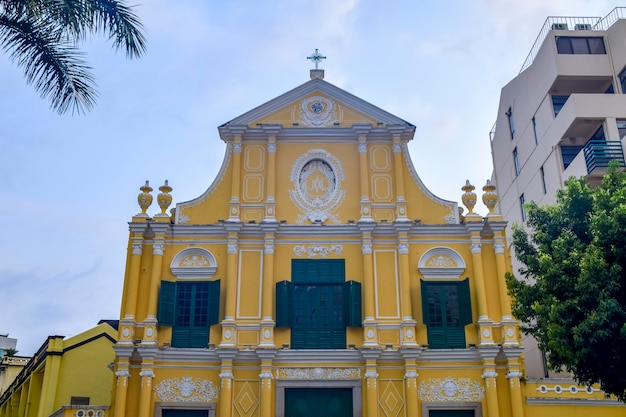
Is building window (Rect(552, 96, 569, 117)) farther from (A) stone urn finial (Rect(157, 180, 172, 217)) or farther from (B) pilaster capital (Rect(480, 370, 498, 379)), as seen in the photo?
(A) stone urn finial (Rect(157, 180, 172, 217))

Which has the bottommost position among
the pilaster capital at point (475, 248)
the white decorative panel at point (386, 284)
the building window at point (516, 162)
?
the white decorative panel at point (386, 284)

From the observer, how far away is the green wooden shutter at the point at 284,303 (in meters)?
18.1

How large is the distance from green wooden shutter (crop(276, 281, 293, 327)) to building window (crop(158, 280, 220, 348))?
5.50 feet

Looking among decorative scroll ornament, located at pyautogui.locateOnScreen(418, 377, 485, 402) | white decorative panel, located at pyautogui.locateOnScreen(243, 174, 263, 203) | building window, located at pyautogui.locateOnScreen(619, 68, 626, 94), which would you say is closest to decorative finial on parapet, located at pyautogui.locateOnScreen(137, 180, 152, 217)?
white decorative panel, located at pyautogui.locateOnScreen(243, 174, 263, 203)

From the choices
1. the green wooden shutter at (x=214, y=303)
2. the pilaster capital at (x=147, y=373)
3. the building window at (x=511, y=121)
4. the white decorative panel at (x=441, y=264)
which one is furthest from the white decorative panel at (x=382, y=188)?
the building window at (x=511, y=121)

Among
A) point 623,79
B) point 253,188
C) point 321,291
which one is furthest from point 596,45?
point 321,291

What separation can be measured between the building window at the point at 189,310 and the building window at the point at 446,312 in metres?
5.85

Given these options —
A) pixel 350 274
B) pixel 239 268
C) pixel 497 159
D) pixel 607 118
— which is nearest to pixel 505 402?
pixel 350 274

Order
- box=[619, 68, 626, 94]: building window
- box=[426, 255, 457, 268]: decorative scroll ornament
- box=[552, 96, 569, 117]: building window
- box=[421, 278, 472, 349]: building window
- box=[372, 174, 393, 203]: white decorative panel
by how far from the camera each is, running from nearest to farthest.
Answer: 1. box=[421, 278, 472, 349]: building window
2. box=[426, 255, 457, 268]: decorative scroll ornament
3. box=[372, 174, 393, 203]: white decorative panel
4. box=[619, 68, 626, 94]: building window
5. box=[552, 96, 569, 117]: building window

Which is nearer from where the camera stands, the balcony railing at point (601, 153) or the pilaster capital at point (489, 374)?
the pilaster capital at point (489, 374)

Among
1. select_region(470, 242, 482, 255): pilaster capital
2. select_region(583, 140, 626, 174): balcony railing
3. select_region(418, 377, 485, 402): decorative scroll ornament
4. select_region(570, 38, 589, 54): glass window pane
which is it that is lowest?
select_region(418, 377, 485, 402): decorative scroll ornament

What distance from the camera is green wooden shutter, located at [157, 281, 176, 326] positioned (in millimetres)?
18141

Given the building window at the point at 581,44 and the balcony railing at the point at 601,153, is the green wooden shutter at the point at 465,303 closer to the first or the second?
the balcony railing at the point at 601,153

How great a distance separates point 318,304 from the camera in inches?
734
